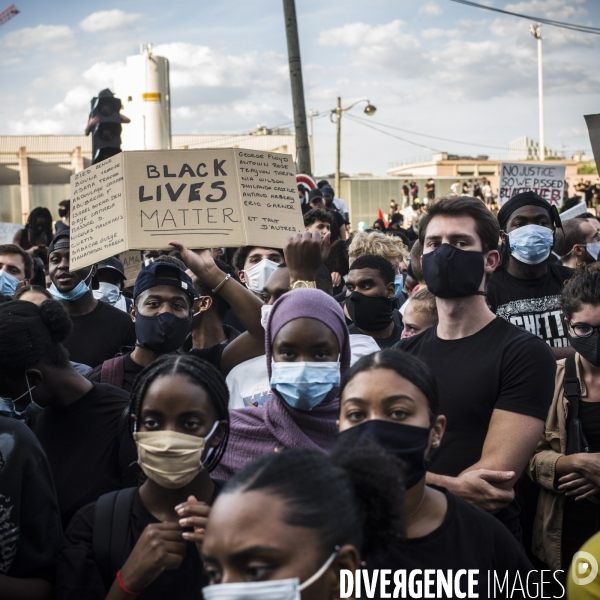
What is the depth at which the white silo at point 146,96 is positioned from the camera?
1841cm

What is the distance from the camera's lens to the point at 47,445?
10.5 ft

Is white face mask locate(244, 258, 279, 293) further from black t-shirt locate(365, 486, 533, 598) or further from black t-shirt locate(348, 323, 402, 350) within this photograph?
black t-shirt locate(365, 486, 533, 598)

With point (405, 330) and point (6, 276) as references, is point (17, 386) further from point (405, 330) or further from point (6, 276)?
point (6, 276)

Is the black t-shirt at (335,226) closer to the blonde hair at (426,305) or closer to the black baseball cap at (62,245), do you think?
the black baseball cap at (62,245)

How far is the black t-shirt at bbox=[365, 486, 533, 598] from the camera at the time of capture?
2.18m

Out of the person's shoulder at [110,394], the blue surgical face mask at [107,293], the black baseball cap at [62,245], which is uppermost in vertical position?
the black baseball cap at [62,245]

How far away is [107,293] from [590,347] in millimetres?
4297

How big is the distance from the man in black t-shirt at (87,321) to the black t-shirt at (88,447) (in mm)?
1806

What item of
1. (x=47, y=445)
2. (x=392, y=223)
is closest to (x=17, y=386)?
(x=47, y=445)

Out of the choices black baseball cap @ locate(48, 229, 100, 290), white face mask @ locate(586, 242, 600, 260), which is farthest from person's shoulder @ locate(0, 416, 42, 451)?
white face mask @ locate(586, 242, 600, 260)

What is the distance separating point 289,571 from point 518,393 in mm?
1524

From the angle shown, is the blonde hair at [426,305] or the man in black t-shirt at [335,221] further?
the man in black t-shirt at [335,221]

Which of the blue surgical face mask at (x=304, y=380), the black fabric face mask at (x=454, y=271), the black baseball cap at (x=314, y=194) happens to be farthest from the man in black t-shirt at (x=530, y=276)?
the black baseball cap at (x=314, y=194)

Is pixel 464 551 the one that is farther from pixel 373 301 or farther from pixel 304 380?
pixel 373 301
